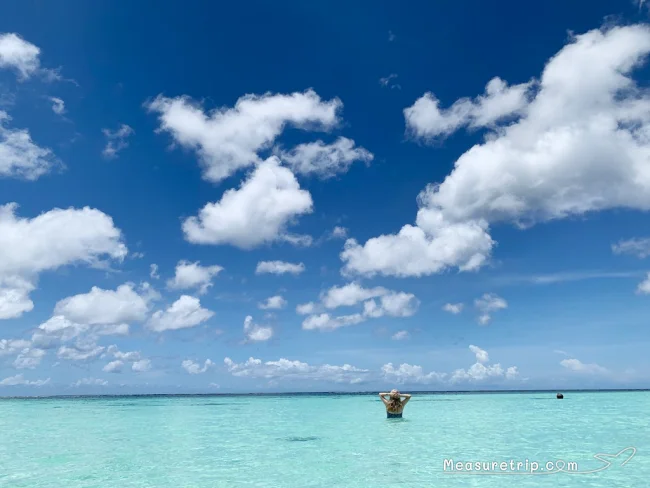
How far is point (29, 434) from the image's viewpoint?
3347 centimetres

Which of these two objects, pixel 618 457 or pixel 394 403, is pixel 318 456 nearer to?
pixel 618 457

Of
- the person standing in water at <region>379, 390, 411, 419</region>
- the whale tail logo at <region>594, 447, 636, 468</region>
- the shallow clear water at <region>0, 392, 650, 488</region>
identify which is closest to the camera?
the shallow clear water at <region>0, 392, 650, 488</region>

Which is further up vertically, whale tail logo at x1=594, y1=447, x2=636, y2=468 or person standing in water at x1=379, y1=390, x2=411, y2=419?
person standing in water at x1=379, y1=390, x2=411, y2=419

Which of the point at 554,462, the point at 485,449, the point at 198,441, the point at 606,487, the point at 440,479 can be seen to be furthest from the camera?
the point at 198,441

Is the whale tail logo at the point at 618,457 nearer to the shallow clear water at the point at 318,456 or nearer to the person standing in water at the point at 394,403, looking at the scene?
the shallow clear water at the point at 318,456

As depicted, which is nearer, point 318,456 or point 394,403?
point 318,456

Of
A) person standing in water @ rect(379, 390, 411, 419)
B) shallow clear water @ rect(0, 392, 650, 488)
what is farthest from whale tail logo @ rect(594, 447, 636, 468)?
person standing in water @ rect(379, 390, 411, 419)

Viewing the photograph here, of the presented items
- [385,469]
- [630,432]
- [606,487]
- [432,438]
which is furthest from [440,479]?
Result: [630,432]

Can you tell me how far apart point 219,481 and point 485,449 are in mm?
12313

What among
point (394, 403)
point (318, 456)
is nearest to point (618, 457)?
point (318, 456)

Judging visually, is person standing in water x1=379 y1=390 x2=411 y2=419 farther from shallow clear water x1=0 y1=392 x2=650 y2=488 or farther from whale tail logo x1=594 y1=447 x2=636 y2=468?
whale tail logo x1=594 y1=447 x2=636 y2=468

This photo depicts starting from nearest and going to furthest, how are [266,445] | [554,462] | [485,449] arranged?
[554,462], [485,449], [266,445]

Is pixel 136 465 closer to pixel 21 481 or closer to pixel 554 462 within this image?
pixel 21 481

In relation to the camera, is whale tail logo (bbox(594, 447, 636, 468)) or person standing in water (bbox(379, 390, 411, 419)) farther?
person standing in water (bbox(379, 390, 411, 419))
